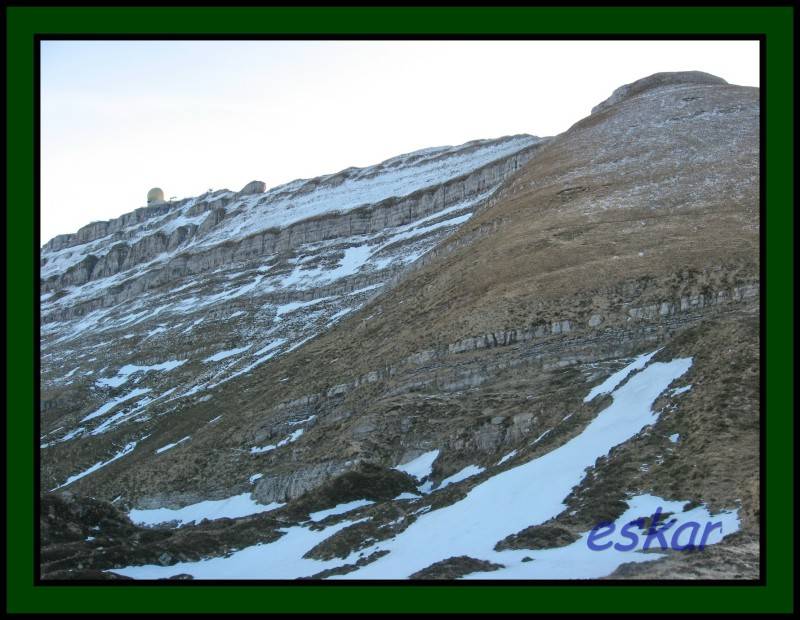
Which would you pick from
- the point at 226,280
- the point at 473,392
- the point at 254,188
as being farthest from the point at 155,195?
the point at 473,392

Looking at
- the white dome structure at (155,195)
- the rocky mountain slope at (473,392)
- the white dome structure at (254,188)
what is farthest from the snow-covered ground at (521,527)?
the white dome structure at (155,195)

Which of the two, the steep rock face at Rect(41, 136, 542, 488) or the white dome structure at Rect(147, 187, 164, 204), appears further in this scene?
the white dome structure at Rect(147, 187, 164, 204)

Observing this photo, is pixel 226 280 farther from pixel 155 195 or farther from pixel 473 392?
pixel 155 195

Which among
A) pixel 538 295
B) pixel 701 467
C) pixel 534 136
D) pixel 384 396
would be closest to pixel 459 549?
pixel 701 467

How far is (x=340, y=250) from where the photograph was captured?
94.5 metres

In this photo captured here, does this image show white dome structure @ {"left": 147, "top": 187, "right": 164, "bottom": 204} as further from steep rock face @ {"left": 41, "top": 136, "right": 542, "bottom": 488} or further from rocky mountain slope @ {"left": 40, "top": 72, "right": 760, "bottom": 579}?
rocky mountain slope @ {"left": 40, "top": 72, "right": 760, "bottom": 579}

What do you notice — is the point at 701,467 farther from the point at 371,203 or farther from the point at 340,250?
the point at 371,203

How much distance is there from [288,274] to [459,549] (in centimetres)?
7285

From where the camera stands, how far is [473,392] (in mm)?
36781

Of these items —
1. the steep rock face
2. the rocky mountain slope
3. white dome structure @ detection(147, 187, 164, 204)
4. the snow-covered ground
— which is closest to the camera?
the snow-covered ground

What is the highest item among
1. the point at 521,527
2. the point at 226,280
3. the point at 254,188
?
the point at 254,188

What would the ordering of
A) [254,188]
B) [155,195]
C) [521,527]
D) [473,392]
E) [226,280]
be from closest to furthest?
[521,527] → [473,392] → [226,280] → [254,188] → [155,195]

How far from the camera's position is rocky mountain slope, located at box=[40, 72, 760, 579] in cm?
2105

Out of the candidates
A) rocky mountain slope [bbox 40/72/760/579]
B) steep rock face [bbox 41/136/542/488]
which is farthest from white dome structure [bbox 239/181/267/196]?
rocky mountain slope [bbox 40/72/760/579]
